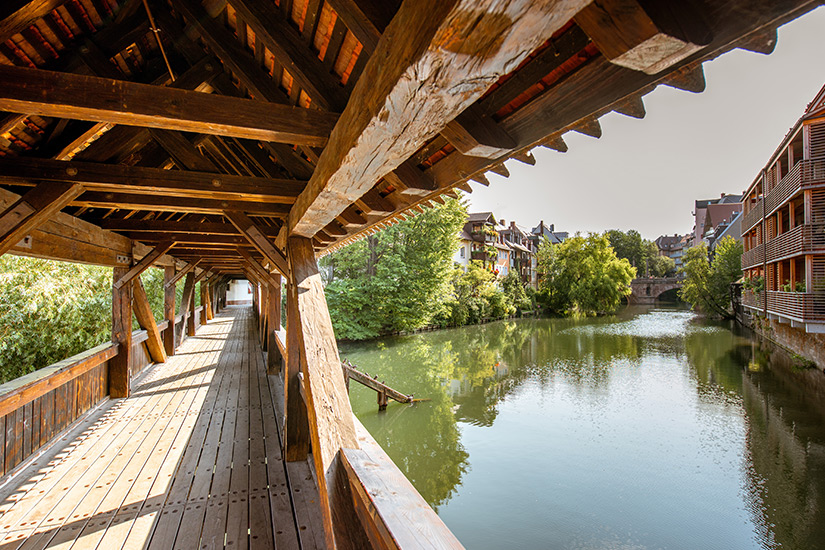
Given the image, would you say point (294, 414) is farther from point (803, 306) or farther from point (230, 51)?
point (803, 306)

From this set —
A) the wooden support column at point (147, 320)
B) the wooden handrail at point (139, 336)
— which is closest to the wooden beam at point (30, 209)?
the wooden support column at point (147, 320)

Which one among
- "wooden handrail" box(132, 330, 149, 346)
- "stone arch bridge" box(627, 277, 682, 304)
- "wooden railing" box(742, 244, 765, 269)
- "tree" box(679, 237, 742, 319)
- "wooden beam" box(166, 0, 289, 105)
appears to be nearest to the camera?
"wooden beam" box(166, 0, 289, 105)

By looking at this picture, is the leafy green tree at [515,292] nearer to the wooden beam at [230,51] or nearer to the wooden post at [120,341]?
the wooden post at [120,341]

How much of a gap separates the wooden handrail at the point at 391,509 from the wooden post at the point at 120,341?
512 centimetres

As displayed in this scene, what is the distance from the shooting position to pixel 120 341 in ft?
18.8

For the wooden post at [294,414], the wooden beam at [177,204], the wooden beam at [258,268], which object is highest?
the wooden beam at [177,204]

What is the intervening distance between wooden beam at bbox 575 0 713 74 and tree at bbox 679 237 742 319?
1316 inches

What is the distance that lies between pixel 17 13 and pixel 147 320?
6602mm

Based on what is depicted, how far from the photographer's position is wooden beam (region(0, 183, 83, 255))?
2.42 meters

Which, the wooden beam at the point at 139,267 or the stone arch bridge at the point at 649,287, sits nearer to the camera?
the wooden beam at the point at 139,267

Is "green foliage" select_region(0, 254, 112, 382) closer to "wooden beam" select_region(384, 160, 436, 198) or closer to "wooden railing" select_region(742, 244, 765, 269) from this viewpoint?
"wooden beam" select_region(384, 160, 436, 198)

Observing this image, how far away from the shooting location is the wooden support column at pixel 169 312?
8981mm

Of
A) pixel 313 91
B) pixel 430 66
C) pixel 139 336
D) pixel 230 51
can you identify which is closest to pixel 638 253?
pixel 139 336

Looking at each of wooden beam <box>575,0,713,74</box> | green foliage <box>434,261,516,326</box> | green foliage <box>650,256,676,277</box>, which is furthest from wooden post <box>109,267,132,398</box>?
green foliage <box>650,256,676,277</box>
